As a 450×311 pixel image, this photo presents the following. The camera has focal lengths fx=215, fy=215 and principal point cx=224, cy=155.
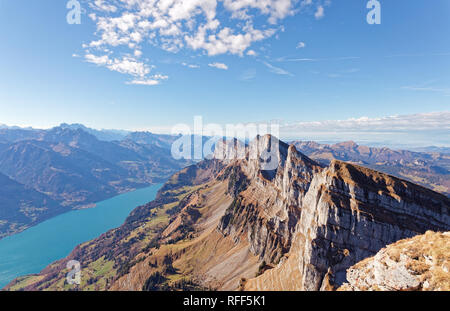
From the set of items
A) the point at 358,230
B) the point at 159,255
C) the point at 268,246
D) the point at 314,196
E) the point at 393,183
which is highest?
the point at 393,183

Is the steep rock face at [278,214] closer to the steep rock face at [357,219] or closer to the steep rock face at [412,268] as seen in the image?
the steep rock face at [357,219]

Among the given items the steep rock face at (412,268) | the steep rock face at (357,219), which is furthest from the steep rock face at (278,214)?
the steep rock face at (412,268)

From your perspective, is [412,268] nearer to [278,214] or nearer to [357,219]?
[357,219]

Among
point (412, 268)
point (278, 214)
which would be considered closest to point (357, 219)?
point (412, 268)
